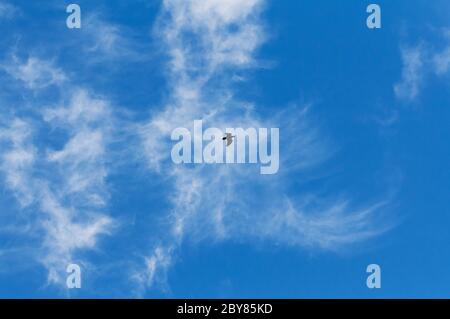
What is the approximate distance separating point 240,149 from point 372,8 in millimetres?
23768

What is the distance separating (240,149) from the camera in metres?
83.4

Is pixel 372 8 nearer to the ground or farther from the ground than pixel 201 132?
farther from the ground

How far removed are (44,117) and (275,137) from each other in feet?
91.8
